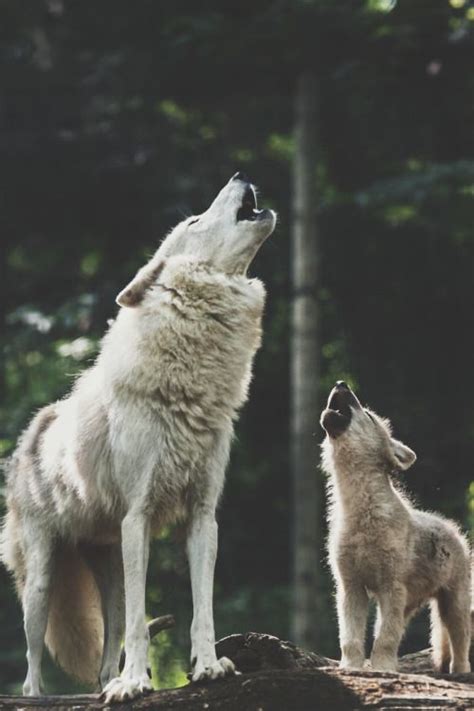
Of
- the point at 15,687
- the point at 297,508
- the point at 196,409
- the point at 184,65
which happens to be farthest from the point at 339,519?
the point at 184,65

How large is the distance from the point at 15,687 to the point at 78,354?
13.2ft

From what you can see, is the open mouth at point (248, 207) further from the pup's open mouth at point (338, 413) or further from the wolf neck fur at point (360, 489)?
the wolf neck fur at point (360, 489)

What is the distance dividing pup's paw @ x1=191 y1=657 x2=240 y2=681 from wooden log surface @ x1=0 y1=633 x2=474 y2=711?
0.04m

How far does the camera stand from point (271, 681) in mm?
5969

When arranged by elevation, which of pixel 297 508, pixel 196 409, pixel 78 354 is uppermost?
pixel 78 354

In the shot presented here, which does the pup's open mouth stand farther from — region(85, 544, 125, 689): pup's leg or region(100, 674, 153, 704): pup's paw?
region(100, 674, 153, 704): pup's paw

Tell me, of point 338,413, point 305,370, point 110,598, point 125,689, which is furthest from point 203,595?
point 305,370

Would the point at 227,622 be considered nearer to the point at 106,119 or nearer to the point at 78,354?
the point at 78,354

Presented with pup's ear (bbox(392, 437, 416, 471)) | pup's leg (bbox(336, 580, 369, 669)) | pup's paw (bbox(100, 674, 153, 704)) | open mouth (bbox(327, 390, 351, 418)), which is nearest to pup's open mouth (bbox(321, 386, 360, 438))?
open mouth (bbox(327, 390, 351, 418))

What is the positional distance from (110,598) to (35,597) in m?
0.40

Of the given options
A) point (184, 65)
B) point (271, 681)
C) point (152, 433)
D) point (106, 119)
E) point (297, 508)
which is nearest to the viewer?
point (271, 681)

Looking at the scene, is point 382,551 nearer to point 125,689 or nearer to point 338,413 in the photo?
point 338,413

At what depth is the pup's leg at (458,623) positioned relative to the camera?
283 inches

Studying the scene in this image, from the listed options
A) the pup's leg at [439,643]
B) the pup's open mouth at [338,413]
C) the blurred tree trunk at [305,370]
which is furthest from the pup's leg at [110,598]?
the blurred tree trunk at [305,370]
